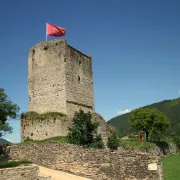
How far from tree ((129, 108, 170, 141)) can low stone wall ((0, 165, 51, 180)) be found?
36576mm

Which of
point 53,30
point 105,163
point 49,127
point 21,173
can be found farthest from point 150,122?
point 21,173

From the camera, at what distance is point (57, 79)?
86.0 ft

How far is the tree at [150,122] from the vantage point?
156ft

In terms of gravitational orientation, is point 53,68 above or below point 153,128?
above

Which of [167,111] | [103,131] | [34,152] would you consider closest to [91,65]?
[103,131]

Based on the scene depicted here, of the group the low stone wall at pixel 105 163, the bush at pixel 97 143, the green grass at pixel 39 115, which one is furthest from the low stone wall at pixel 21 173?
the green grass at pixel 39 115

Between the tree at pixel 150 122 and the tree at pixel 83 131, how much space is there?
26095mm

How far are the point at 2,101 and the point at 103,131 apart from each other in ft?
32.8

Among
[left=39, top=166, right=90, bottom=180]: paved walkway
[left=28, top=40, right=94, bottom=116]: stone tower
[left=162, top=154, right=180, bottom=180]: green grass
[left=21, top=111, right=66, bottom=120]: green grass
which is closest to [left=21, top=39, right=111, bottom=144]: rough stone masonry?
[left=28, top=40, right=94, bottom=116]: stone tower

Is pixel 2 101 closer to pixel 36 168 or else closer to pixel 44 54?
pixel 44 54

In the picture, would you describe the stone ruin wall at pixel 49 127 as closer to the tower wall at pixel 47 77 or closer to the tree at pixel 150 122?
the tower wall at pixel 47 77

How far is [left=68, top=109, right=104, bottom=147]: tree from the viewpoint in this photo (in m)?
21.5

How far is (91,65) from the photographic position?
3062 cm

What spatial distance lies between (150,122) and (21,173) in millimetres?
38359
